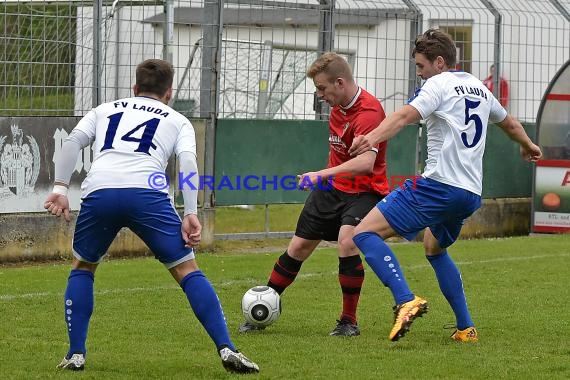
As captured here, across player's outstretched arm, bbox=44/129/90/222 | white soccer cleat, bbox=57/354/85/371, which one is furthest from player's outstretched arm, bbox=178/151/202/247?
white soccer cleat, bbox=57/354/85/371

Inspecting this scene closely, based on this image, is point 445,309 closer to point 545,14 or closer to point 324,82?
point 324,82

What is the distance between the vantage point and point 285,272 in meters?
8.17

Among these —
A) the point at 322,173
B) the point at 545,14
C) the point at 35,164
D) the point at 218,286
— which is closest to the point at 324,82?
the point at 322,173

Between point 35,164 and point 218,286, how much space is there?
9.18 ft

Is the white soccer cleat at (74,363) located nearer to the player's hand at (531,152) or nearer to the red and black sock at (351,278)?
the red and black sock at (351,278)

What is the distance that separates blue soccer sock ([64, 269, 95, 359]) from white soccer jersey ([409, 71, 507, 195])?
7.17ft

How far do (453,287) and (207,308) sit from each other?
2.06m

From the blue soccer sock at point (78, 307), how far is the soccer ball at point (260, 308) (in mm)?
1700

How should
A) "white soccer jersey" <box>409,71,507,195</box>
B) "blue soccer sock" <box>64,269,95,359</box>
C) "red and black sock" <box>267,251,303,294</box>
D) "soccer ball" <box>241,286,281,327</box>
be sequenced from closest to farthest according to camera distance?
"blue soccer sock" <box>64,269,95,359</box> → "white soccer jersey" <box>409,71,507,195</box> → "soccer ball" <box>241,286,281,327</box> → "red and black sock" <box>267,251,303,294</box>

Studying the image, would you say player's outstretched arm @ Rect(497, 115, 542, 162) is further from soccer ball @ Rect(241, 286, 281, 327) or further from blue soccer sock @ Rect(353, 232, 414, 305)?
soccer ball @ Rect(241, 286, 281, 327)

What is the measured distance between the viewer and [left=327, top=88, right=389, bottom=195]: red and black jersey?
7680mm

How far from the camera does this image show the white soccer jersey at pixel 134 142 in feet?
20.0

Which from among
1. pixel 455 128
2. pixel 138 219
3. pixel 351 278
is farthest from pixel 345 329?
pixel 138 219

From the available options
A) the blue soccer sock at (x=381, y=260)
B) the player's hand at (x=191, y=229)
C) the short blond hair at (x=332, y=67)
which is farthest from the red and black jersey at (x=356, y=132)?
the player's hand at (x=191, y=229)
